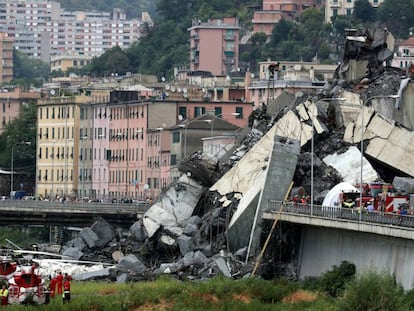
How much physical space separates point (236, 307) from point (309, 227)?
34.4 ft

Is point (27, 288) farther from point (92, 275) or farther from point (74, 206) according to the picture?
point (74, 206)

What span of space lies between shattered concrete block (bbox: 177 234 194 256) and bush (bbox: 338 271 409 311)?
78.6ft

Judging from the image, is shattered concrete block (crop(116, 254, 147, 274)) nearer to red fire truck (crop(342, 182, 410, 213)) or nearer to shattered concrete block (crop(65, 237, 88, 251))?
shattered concrete block (crop(65, 237, 88, 251))

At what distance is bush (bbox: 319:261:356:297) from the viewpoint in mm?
98312

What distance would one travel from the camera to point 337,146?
115 m

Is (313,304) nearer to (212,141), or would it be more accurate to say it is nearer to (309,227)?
(309,227)

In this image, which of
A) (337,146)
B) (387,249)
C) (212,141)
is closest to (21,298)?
(387,249)

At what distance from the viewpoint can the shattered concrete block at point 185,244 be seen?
115 metres

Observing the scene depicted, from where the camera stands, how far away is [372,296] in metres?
89.6

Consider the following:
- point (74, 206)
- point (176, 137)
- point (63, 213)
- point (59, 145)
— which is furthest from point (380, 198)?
point (59, 145)

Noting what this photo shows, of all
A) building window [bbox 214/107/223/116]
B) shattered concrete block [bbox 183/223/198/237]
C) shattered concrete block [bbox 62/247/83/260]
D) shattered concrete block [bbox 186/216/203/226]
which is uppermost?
building window [bbox 214/107/223/116]

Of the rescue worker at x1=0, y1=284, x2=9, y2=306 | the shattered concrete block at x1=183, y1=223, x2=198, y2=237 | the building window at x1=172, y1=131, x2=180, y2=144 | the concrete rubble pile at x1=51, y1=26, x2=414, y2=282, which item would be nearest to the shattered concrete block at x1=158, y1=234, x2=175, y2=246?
the concrete rubble pile at x1=51, y1=26, x2=414, y2=282

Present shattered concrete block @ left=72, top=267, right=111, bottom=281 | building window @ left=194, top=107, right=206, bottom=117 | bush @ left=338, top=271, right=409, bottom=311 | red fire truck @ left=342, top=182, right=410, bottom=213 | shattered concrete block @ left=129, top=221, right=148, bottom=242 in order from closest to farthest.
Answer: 1. bush @ left=338, top=271, right=409, bottom=311
2. red fire truck @ left=342, top=182, right=410, bottom=213
3. shattered concrete block @ left=72, top=267, right=111, bottom=281
4. shattered concrete block @ left=129, top=221, right=148, bottom=242
5. building window @ left=194, top=107, right=206, bottom=117

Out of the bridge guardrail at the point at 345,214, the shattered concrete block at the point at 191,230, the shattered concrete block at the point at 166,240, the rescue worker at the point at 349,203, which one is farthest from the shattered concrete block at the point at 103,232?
the rescue worker at the point at 349,203
